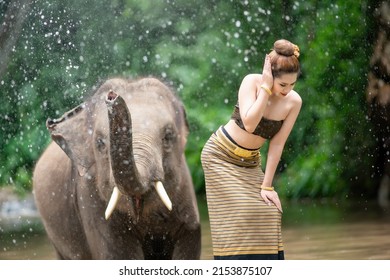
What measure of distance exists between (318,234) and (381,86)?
890mm

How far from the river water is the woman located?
1.14 metres

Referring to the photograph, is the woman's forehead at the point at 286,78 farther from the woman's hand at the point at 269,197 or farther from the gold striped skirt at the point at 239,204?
the woman's hand at the point at 269,197

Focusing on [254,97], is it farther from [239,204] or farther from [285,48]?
[239,204]

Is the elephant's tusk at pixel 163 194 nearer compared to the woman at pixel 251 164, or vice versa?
the woman at pixel 251 164

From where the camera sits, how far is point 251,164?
4.41 metres

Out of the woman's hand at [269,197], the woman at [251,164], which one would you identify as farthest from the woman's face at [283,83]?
the woman's hand at [269,197]

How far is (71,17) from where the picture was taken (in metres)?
5.50

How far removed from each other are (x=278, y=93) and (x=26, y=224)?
2.11m

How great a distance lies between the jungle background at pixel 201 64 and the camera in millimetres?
5473

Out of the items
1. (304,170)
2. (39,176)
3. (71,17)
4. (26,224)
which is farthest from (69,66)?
(304,170)

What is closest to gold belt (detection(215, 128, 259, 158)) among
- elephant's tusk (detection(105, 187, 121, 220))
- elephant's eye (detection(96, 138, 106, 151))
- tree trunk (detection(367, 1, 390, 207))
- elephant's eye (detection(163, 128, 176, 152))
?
elephant's tusk (detection(105, 187, 121, 220))

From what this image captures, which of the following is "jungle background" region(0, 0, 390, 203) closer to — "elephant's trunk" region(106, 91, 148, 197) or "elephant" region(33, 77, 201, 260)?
"elephant" region(33, 77, 201, 260)

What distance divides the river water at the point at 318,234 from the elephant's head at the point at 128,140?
23.8 inches

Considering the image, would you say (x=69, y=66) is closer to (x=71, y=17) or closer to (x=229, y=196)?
(x=71, y=17)
